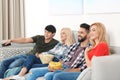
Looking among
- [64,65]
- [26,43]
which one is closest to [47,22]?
[26,43]

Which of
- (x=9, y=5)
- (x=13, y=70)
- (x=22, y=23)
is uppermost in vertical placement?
(x=9, y=5)

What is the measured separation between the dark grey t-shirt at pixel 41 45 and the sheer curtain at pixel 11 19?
119 cm

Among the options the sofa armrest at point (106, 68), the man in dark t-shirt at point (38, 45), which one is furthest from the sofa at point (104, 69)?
the man in dark t-shirt at point (38, 45)

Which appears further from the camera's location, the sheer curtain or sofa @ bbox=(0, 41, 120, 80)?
the sheer curtain

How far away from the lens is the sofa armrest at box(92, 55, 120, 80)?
274 cm

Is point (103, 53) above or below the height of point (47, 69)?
above

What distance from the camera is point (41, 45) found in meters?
4.50

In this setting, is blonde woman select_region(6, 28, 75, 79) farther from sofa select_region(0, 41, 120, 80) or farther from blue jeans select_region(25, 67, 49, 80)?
sofa select_region(0, 41, 120, 80)

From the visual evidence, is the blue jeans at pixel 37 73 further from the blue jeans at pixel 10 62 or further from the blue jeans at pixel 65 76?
the blue jeans at pixel 10 62

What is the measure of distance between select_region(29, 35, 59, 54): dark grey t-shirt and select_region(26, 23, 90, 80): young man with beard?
47cm

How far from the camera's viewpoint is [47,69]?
3574 mm

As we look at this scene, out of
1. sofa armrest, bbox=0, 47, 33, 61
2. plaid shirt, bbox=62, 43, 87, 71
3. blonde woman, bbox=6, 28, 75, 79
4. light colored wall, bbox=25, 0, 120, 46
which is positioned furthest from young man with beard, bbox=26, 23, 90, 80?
sofa armrest, bbox=0, 47, 33, 61

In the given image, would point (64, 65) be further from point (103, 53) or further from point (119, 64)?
point (119, 64)

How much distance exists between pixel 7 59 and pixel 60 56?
81cm
